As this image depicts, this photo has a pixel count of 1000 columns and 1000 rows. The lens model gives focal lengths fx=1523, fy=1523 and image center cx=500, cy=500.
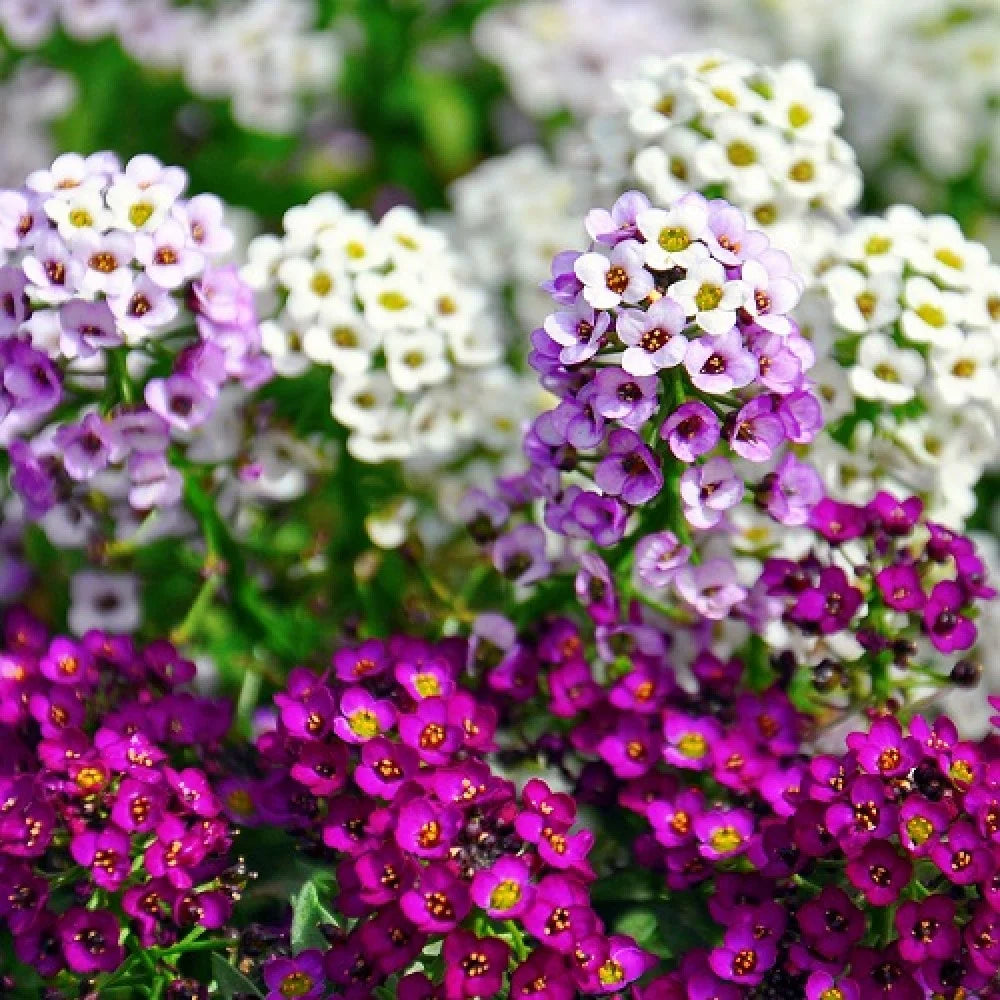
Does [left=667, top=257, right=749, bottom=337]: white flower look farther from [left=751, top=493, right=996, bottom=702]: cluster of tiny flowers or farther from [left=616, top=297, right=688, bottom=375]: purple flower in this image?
[left=751, top=493, right=996, bottom=702]: cluster of tiny flowers

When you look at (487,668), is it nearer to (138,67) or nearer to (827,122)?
(827,122)

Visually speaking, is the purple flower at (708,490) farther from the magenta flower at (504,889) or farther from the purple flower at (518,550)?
the magenta flower at (504,889)

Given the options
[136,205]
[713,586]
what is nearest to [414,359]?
[136,205]

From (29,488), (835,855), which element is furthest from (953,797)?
(29,488)

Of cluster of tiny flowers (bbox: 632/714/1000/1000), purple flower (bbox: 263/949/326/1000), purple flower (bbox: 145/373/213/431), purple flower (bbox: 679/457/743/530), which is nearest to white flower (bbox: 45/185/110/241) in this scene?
purple flower (bbox: 145/373/213/431)

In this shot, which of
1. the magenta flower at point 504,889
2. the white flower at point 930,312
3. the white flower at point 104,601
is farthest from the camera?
the white flower at point 104,601

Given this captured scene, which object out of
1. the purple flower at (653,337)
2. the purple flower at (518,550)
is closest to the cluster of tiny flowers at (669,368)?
the purple flower at (653,337)

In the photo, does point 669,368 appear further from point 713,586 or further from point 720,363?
point 713,586

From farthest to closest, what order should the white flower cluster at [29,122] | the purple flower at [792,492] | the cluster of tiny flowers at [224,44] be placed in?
the white flower cluster at [29,122]
the cluster of tiny flowers at [224,44]
the purple flower at [792,492]
